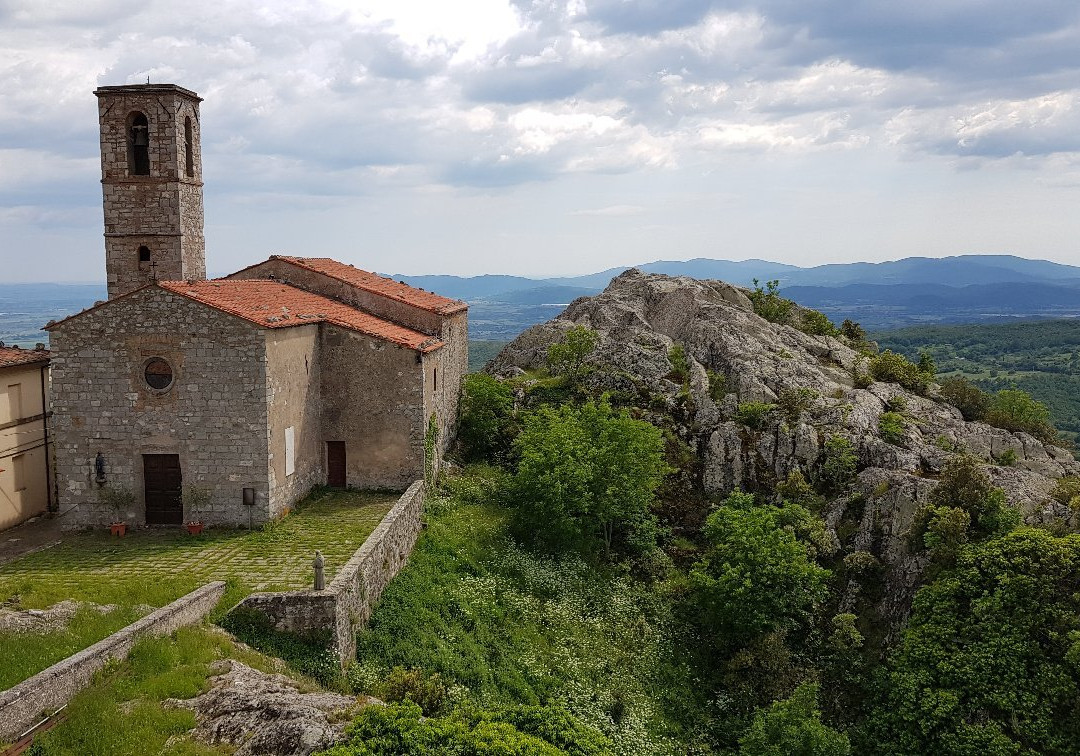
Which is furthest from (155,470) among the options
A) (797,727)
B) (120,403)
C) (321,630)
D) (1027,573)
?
(1027,573)

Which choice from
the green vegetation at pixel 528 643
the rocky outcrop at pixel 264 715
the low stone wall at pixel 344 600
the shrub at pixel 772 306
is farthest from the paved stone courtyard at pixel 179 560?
the shrub at pixel 772 306

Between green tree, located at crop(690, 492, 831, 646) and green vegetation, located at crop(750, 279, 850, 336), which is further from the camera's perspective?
green vegetation, located at crop(750, 279, 850, 336)

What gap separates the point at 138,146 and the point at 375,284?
989cm

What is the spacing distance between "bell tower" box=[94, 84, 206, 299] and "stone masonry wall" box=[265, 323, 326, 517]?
529 centimetres

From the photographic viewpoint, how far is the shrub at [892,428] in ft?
86.6

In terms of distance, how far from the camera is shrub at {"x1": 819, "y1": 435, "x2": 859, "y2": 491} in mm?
25281

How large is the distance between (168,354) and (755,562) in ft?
55.9

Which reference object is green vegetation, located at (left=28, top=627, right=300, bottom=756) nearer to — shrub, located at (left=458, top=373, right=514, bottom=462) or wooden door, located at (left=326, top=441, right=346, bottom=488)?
wooden door, located at (left=326, top=441, right=346, bottom=488)

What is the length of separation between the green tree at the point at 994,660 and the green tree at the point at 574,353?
18177 mm

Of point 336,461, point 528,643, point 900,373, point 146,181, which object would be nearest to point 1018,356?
point 900,373

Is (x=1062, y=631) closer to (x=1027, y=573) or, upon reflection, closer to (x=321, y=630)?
(x=1027, y=573)

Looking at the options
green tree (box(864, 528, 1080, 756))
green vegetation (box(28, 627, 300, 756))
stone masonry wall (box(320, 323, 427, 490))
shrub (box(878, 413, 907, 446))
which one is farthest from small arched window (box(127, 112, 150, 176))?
shrub (box(878, 413, 907, 446))

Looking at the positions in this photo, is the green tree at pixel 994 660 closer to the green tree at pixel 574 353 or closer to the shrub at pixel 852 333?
the green tree at pixel 574 353

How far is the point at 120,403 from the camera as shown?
20.8 m
